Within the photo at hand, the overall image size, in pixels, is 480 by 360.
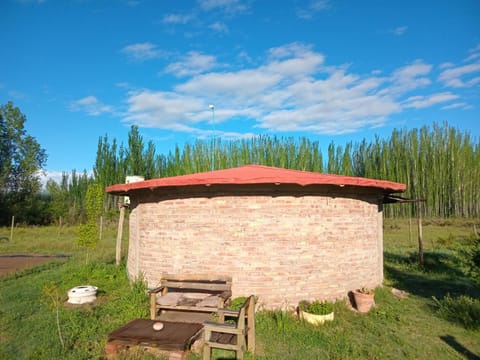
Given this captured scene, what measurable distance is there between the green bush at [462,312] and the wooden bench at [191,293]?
4.89 m

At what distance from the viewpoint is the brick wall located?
21.6ft

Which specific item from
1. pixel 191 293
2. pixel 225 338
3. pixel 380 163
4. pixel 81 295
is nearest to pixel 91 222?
pixel 81 295

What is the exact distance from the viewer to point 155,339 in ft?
14.9

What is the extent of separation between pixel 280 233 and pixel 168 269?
280cm

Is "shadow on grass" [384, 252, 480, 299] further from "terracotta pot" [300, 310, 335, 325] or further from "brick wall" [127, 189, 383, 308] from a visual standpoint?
Answer: "terracotta pot" [300, 310, 335, 325]

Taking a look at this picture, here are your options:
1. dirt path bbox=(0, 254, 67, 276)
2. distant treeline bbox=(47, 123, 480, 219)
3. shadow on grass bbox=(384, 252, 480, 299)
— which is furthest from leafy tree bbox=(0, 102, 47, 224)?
shadow on grass bbox=(384, 252, 480, 299)

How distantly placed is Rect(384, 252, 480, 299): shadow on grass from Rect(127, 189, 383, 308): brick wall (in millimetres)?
3083

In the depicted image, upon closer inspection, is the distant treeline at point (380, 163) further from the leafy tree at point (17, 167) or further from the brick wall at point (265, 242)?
the brick wall at point (265, 242)

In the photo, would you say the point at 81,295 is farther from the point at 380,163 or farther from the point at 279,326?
the point at 380,163

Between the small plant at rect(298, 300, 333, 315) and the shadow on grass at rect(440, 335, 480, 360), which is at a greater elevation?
the small plant at rect(298, 300, 333, 315)

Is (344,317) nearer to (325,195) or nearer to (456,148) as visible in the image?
(325,195)

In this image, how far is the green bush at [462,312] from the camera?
20.2ft

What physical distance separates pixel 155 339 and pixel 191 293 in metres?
2.07

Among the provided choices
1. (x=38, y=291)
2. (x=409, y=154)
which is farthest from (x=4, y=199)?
(x=409, y=154)
